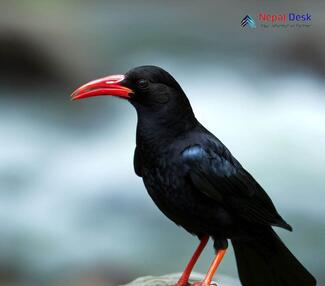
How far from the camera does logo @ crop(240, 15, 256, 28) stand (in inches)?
190

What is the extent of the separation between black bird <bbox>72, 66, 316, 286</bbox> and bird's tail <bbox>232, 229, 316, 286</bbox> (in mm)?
162

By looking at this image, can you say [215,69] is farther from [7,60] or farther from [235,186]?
[235,186]

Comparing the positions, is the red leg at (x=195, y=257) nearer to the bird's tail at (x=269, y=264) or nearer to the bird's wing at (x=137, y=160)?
the bird's tail at (x=269, y=264)

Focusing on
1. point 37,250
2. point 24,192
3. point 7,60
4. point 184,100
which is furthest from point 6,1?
point 184,100

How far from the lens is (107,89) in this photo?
2.79 metres

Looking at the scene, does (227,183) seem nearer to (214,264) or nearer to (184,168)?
(184,168)

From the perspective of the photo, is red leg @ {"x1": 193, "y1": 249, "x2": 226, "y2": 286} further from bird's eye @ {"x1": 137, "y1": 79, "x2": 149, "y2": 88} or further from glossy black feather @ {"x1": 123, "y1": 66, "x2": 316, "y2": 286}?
bird's eye @ {"x1": 137, "y1": 79, "x2": 149, "y2": 88}

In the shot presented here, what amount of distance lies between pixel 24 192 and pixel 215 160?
9.05 ft

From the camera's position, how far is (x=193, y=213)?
2732 millimetres

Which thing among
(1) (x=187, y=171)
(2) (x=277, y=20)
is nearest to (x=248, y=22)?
(2) (x=277, y=20)

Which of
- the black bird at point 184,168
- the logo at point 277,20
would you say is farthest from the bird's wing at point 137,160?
the logo at point 277,20

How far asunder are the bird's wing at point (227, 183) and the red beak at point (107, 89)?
39cm

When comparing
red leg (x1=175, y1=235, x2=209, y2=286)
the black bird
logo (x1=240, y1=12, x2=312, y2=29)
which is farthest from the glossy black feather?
logo (x1=240, y1=12, x2=312, y2=29)

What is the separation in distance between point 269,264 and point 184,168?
2.56ft
